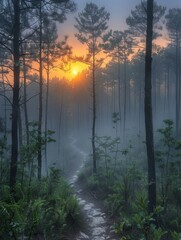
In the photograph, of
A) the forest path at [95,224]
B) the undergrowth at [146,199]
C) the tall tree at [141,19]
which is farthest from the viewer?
the tall tree at [141,19]

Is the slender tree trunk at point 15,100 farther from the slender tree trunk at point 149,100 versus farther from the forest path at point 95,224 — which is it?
the slender tree trunk at point 149,100

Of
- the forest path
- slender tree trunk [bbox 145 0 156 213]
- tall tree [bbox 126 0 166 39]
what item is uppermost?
tall tree [bbox 126 0 166 39]

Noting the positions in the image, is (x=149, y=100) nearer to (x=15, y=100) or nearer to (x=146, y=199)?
(x=146, y=199)

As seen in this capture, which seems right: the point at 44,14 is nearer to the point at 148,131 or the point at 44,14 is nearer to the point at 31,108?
the point at 148,131

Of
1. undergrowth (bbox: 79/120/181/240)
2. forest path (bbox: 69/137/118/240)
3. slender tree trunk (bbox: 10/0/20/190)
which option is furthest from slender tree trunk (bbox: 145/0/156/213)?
slender tree trunk (bbox: 10/0/20/190)

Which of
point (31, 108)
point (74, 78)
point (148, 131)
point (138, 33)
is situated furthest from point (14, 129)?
point (31, 108)

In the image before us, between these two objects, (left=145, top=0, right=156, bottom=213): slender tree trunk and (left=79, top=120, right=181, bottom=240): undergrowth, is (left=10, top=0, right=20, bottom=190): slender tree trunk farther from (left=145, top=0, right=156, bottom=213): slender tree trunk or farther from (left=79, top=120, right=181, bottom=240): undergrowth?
(left=145, top=0, right=156, bottom=213): slender tree trunk

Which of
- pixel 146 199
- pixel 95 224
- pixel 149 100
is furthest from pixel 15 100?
pixel 146 199

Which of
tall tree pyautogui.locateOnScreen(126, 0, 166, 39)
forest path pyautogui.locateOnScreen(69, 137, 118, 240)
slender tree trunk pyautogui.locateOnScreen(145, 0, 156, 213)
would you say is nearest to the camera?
slender tree trunk pyautogui.locateOnScreen(145, 0, 156, 213)

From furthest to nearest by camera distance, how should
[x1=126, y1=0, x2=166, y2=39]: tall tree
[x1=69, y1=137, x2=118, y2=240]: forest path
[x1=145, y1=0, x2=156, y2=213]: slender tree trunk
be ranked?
[x1=126, y1=0, x2=166, y2=39]: tall tree, [x1=69, y1=137, x2=118, y2=240]: forest path, [x1=145, y1=0, x2=156, y2=213]: slender tree trunk

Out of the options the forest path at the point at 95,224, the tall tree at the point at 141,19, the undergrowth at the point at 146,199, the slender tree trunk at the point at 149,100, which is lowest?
the forest path at the point at 95,224

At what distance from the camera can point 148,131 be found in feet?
32.6

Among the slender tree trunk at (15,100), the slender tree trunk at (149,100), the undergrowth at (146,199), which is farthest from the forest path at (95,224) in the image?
the slender tree trunk at (15,100)

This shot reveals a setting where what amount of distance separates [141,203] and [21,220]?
7.84 ft
